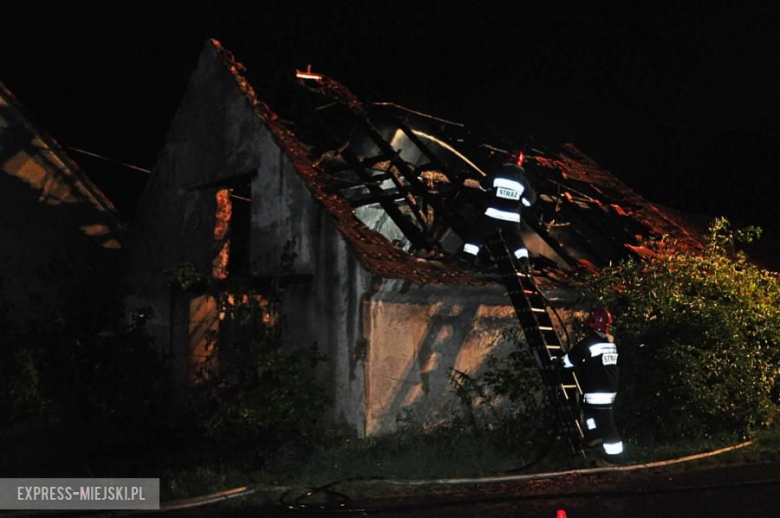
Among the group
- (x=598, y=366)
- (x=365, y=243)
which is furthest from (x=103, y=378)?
(x=598, y=366)

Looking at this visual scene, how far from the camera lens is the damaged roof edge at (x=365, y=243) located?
27.5ft

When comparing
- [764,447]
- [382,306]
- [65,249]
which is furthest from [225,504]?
[65,249]

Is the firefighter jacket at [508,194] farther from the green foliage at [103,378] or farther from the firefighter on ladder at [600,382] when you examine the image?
the green foliage at [103,378]

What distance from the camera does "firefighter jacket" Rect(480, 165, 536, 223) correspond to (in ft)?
27.0

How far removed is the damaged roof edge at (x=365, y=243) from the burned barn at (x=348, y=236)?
0.03 metres

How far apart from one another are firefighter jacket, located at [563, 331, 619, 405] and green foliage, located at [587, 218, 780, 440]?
1.46 meters

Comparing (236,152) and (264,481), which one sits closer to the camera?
(264,481)

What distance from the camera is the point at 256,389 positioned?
8.00 metres

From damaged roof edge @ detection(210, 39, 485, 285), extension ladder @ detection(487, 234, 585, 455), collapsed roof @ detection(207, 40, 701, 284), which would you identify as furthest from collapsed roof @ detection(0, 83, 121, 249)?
extension ladder @ detection(487, 234, 585, 455)

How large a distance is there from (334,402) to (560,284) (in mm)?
3122

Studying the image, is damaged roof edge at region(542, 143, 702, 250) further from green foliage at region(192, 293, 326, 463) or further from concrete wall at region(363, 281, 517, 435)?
green foliage at region(192, 293, 326, 463)

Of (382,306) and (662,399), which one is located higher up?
(382,306)

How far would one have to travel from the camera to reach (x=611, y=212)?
41.9ft

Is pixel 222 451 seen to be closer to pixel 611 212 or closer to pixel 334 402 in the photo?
pixel 334 402
